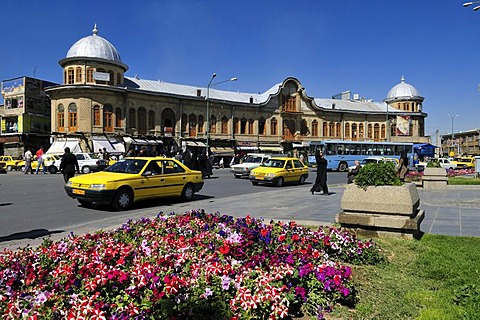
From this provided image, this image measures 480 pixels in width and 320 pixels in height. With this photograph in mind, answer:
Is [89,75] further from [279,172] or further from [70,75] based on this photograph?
[279,172]

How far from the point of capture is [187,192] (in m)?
13.8

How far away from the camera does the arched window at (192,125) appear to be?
51656 millimetres

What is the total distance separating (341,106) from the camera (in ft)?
227

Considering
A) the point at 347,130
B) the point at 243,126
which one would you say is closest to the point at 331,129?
the point at 347,130

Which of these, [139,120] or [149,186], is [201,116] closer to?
[139,120]

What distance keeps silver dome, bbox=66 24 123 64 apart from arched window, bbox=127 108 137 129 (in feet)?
20.7

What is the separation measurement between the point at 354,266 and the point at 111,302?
3.02 meters

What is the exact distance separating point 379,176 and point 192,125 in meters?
46.5

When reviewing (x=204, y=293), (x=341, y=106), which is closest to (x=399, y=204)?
(x=204, y=293)

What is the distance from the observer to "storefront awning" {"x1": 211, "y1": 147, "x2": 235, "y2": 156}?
5312 centimetres

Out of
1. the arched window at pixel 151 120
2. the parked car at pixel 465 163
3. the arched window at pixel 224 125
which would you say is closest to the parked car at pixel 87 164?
the arched window at pixel 151 120

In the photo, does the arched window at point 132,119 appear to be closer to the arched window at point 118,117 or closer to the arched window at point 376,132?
the arched window at point 118,117

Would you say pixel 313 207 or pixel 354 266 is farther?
pixel 313 207

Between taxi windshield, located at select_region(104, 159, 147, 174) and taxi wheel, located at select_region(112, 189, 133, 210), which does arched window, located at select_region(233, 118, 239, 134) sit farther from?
taxi wheel, located at select_region(112, 189, 133, 210)
